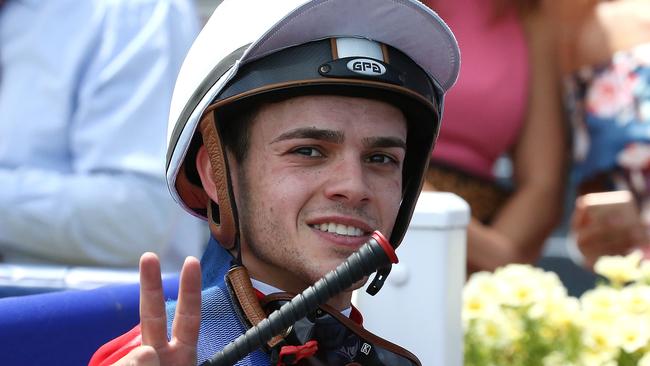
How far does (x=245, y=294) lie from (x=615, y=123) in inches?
72.7

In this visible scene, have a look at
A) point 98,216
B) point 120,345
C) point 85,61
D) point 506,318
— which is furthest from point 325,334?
point 85,61

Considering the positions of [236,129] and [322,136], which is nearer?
[322,136]

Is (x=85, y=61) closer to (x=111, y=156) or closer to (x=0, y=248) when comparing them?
(x=111, y=156)

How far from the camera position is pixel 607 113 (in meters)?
3.90

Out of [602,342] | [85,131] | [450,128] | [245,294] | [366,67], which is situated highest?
[450,128]

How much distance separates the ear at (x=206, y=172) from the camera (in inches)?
98.5

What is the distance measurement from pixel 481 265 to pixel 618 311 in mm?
711

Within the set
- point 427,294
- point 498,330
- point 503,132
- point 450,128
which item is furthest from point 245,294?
point 503,132

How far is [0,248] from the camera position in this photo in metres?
3.62

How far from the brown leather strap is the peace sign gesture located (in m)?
0.29

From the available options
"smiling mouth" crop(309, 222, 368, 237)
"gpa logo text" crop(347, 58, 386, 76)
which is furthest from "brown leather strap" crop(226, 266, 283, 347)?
"gpa logo text" crop(347, 58, 386, 76)

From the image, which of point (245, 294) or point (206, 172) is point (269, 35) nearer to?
point (206, 172)

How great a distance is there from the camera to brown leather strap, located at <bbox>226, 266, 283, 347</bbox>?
2.31 meters

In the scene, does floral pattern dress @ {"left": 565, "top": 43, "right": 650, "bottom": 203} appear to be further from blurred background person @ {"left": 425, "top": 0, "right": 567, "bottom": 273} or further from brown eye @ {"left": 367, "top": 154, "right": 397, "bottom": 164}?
brown eye @ {"left": 367, "top": 154, "right": 397, "bottom": 164}
